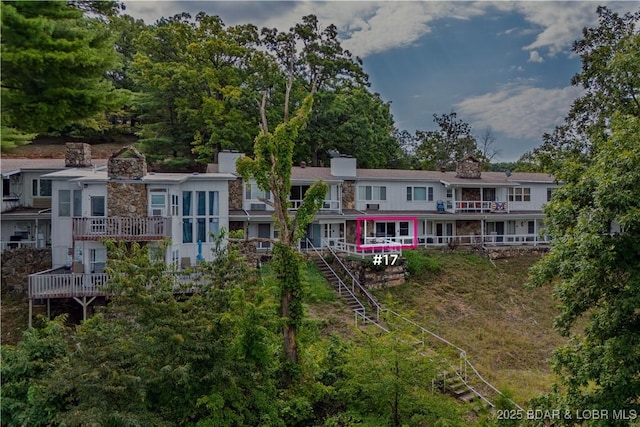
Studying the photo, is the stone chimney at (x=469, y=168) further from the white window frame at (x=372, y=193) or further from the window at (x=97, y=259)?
the window at (x=97, y=259)

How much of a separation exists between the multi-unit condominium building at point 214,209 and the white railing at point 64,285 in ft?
0.12

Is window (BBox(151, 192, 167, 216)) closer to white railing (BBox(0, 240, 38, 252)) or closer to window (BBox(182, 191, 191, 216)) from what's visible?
window (BBox(182, 191, 191, 216))

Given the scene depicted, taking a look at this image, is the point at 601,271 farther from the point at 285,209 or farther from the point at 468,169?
the point at 468,169

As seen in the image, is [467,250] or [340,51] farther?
[340,51]

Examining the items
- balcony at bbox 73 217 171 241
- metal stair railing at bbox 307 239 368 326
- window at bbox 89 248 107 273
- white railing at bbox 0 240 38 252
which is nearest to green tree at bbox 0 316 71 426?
balcony at bbox 73 217 171 241

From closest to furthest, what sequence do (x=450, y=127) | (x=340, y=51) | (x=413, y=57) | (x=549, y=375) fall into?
(x=549, y=375)
(x=413, y=57)
(x=340, y=51)
(x=450, y=127)

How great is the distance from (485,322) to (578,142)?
34.7ft

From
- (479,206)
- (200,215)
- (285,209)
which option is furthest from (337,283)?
(479,206)

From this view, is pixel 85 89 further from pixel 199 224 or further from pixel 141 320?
pixel 199 224

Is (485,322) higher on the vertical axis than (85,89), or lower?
lower

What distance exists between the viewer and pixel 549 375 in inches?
581

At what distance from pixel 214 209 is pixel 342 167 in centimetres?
984

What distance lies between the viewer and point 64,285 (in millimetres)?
15469

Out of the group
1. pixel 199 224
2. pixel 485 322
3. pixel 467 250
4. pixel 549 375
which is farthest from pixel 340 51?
pixel 549 375
